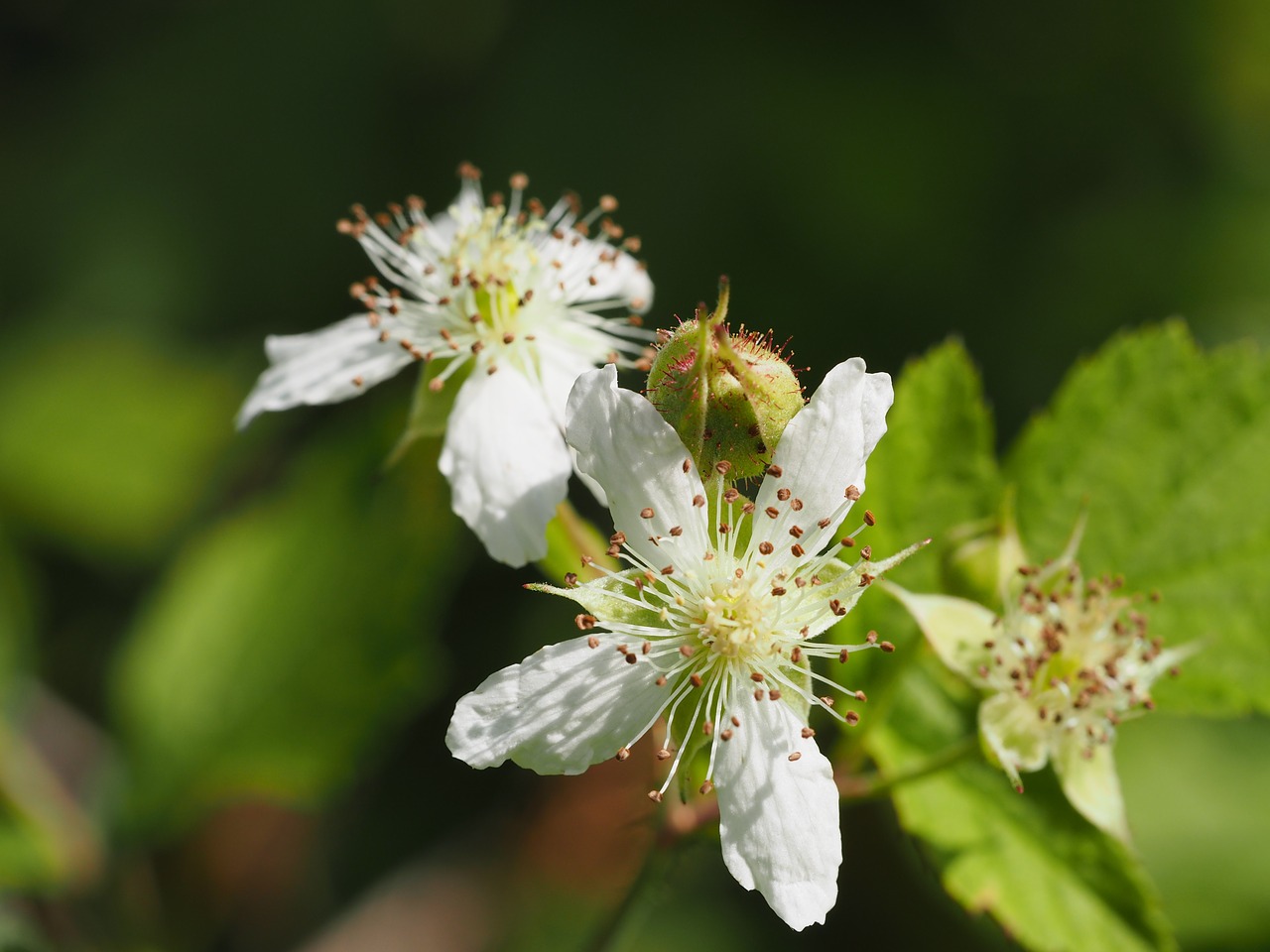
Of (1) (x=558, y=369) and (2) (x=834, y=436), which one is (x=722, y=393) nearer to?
(2) (x=834, y=436)

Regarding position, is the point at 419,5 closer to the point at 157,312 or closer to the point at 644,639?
the point at 157,312

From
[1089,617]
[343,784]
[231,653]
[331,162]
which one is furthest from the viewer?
[331,162]

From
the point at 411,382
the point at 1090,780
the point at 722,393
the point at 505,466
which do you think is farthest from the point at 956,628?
the point at 411,382

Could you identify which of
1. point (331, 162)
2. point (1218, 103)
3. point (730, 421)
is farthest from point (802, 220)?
A: point (730, 421)

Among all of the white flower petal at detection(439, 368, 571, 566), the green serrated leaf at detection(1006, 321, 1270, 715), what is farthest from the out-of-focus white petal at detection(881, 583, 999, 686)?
the white flower petal at detection(439, 368, 571, 566)

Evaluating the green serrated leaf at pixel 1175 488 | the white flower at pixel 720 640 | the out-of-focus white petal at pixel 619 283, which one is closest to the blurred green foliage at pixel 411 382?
the green serrated leaf at pixel 1175 488

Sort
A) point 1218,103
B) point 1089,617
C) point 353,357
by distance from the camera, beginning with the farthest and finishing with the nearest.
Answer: point 1218,103, point 353,357, point 1089,617

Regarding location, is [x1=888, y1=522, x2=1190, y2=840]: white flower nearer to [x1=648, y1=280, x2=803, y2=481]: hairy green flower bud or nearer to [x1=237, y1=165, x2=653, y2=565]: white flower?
[x1=648, y1=280, x2=803, y2=481]: hairy green flower bud
